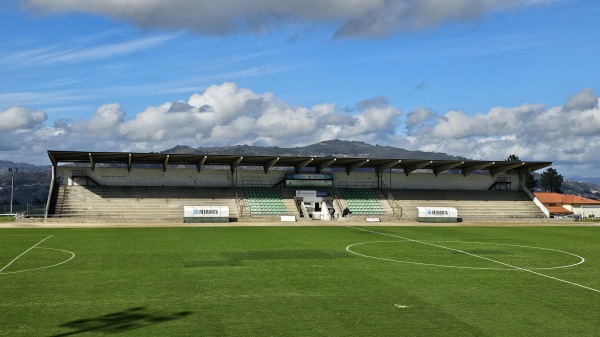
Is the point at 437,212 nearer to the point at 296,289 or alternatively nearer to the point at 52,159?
the point at 52,159

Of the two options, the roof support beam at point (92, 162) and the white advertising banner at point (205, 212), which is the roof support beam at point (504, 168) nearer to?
the white advertising banner at point (205, 212)

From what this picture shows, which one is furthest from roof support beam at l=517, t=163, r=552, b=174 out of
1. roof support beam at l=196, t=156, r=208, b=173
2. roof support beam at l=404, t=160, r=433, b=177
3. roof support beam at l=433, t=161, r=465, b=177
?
roof support beam at l=196, t=156, r=208, b=173

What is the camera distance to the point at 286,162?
72500 millimetres

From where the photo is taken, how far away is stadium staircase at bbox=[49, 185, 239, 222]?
61.8 m

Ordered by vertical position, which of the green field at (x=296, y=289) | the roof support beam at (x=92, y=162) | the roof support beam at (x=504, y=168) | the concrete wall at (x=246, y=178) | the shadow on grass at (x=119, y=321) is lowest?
Answer: the shadow on grass at (x=119, y=321)

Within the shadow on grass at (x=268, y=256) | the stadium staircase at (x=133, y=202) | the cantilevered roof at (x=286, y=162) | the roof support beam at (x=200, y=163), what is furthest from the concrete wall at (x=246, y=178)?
the shadow on grass at (x=268, y=256)

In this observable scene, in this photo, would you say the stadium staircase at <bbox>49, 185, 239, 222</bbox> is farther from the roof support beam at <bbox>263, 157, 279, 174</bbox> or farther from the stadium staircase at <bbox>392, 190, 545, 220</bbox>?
the stadium staircase at <bbox>392, 190, 545, 220</bbox>

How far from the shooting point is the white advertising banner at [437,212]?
211 ft

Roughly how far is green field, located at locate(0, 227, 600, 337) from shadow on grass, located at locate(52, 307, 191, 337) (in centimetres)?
3

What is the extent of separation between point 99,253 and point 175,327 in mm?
17410

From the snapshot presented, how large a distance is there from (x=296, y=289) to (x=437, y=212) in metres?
46.7

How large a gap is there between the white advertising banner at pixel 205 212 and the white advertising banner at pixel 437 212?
21069mm

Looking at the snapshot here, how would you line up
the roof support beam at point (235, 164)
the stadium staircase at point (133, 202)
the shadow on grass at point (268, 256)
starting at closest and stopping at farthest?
the shadow on grass at point (268, 256) → the stadium staircase at point (133, 202) → the roof support beam at point (235, 164)

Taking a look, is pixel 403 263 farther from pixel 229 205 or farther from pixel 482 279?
pixel 229 205
